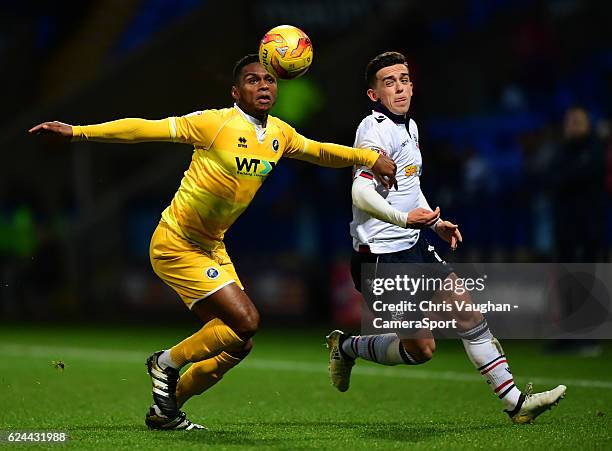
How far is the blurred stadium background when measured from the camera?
15.2 metres

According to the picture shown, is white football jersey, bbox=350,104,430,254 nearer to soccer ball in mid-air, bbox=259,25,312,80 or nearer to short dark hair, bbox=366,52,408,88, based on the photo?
short dark hair, bbox=366,52,408,88

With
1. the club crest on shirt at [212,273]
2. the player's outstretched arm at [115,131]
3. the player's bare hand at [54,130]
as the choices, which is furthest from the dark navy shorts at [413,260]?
the player's bare hand at [54,130]

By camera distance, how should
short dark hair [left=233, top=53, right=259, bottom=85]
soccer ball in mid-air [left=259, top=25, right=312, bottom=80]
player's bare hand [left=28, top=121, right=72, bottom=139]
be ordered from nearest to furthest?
player's bare hand [left=28, top=121, right=72, bottom=139] → soccer ball in mid-air [left=259, top=25, right=312, bottom=80] → short dark hair [left=233, top=53, right=259, bottom=85]

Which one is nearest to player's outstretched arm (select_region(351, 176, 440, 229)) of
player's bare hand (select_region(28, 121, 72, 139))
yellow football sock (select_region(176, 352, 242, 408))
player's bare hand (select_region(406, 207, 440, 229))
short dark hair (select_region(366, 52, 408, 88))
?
player's bare hand (select_region(406, 207, 440, 229))

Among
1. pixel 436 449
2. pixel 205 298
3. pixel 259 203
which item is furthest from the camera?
pixel 259 203

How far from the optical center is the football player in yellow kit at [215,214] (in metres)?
7.23

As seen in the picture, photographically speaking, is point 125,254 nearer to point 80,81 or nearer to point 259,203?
point 259,203

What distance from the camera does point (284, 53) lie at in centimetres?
719

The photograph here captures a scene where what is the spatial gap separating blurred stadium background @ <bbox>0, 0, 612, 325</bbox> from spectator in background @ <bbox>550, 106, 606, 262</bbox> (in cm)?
2

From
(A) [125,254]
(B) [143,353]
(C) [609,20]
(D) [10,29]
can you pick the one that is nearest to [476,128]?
(C) [609,20]

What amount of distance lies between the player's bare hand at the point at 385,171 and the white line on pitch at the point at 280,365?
301cm

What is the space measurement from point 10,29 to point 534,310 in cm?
1695

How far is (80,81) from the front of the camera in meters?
25.8

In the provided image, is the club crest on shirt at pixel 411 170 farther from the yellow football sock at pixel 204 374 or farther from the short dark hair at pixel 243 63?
the yellow football sock at pixel 204 374
